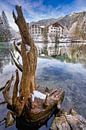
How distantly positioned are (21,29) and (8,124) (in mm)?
1196

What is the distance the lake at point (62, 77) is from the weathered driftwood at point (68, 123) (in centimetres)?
48

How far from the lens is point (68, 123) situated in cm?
318

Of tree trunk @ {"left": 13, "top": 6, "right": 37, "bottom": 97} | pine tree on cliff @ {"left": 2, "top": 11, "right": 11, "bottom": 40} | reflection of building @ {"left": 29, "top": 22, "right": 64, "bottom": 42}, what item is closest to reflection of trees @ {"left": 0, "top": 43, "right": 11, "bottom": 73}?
pine tree on cliff @ {"left": 2, "top": 11, "right": 11, "bottom": 40}

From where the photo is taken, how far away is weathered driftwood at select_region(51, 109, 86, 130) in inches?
122

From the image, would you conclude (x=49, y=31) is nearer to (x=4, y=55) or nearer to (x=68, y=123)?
(x=4, y=55)

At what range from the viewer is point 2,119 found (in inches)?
140

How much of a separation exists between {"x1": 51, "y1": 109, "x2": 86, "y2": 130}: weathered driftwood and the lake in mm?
485

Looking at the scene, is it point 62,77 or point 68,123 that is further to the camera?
point 62,77

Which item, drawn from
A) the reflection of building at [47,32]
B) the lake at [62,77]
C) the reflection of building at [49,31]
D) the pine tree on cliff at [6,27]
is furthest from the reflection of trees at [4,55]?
the reflection of building at [49,31]

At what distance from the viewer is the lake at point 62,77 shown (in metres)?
4.40

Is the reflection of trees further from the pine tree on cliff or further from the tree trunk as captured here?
the tree trunk

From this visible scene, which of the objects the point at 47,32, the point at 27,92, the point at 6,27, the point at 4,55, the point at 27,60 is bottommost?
the point at 4,55

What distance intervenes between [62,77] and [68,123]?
291 centimetres

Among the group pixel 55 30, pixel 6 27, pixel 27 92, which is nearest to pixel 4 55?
pixel 6 27
